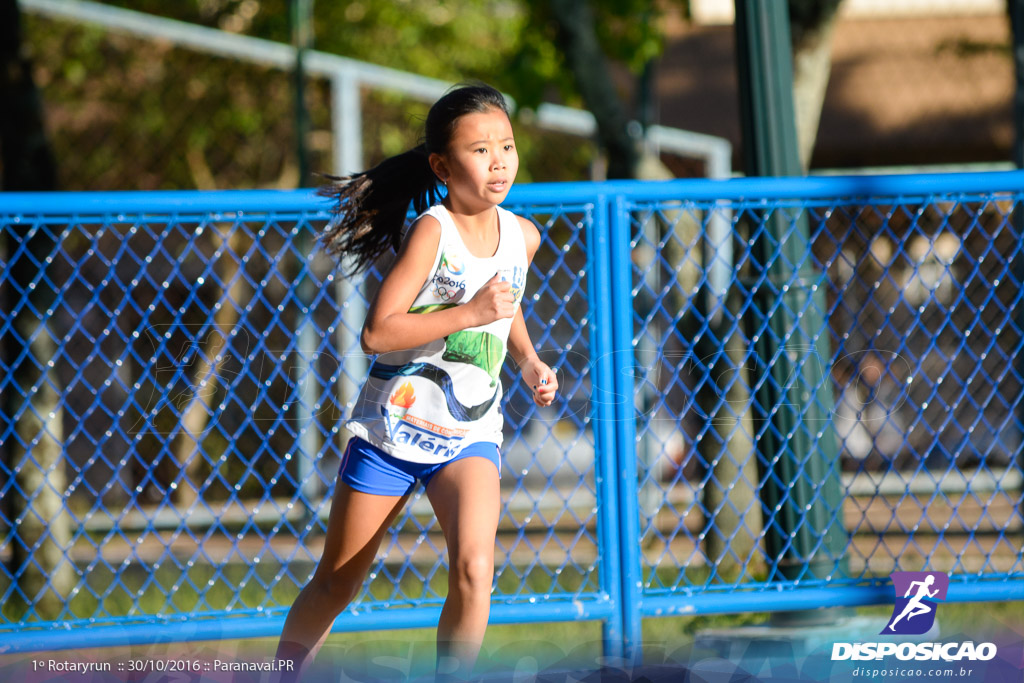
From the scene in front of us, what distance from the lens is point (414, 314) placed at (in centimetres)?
236

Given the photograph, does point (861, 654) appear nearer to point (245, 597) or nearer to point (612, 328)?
point (612, 328)

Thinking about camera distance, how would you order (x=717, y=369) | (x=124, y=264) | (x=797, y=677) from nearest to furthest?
(x=797, y=677)
(x=717, y=369)
(x=124, y=264)

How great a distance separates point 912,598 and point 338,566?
1.80 meters

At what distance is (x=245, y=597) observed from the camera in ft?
15.5

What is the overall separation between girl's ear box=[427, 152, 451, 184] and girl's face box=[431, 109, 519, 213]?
3 cm

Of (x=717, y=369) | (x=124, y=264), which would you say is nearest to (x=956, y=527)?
(x=717, y=369)

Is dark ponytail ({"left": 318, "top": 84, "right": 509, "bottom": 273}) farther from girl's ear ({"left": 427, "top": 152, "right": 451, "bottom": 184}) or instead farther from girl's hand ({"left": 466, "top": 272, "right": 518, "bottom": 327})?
girl's hand ({"left": 466, "top": 272, "right": 518, "bottom": 327})

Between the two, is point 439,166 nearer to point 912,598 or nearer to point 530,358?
point 530,358

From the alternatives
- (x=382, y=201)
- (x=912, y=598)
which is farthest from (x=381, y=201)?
(x=912, y=598)

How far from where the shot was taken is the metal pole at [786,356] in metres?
3.50

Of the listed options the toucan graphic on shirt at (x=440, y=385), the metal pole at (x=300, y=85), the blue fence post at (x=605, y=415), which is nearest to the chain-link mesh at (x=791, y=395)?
the blue fence post at (x=605, y=415)

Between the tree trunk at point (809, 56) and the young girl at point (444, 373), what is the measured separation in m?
2.55

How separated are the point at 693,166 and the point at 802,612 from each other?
544cm

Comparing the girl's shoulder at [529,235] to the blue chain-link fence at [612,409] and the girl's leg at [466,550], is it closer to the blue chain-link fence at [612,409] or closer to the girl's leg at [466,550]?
the blue chain-link fence at [612,409]
